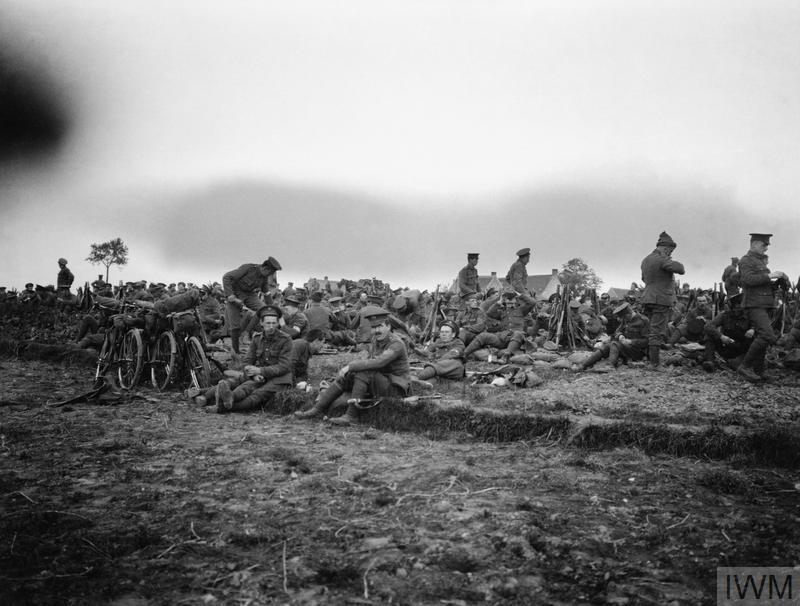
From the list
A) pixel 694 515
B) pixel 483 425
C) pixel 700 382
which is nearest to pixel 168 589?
pixel 694 515

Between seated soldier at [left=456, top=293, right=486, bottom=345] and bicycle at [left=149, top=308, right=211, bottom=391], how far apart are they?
5364mm

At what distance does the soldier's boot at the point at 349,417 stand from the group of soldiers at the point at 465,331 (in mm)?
13

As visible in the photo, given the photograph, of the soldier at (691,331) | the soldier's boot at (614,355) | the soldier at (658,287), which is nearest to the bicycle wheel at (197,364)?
the soldier's boot at (614,355)

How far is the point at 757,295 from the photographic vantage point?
833cm

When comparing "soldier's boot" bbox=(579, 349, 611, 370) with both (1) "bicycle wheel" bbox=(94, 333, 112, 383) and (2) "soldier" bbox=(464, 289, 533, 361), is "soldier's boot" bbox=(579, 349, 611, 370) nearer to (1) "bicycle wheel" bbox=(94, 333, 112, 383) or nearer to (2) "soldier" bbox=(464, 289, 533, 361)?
(2) "soldier" bbox=(464, 289, 533, 361)

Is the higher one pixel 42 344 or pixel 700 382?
pixel 700 382

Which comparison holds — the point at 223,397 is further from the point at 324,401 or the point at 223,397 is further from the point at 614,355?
the point at 614,355

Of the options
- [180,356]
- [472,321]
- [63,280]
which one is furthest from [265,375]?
[63,280]

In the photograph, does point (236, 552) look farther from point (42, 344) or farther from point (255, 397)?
point (42, 344)

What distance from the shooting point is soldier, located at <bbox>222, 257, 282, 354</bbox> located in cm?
1090

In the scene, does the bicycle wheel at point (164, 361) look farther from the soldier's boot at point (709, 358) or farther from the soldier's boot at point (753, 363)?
the soldier's boot at point (753, 363)

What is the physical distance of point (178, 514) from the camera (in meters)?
4.11

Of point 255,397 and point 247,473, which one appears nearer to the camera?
point 247,473

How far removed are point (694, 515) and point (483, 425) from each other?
2.98m
